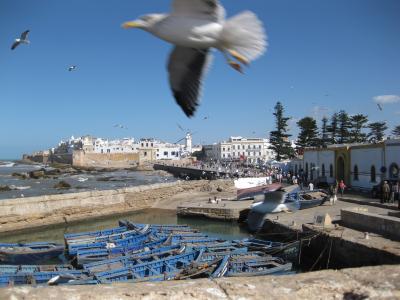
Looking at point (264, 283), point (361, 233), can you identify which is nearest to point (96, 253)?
point (361, 233)

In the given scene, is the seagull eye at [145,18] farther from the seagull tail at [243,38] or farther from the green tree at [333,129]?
the green tree at [333,129]

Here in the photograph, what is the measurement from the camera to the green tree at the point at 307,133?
171 ft

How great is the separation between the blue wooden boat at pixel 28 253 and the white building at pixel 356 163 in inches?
730

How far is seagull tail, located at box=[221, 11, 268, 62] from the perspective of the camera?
2.86 meters

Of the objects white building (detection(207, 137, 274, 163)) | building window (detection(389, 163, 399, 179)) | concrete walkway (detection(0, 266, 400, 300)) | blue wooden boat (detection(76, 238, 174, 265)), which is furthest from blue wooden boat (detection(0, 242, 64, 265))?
white building (detection(207, 137, 274, 163))

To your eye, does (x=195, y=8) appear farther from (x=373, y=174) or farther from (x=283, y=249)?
(x=373, y=174)

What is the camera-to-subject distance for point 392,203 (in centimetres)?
1988

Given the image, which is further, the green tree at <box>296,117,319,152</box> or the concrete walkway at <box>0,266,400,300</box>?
the green tree at <box>296,117,319,152</box>

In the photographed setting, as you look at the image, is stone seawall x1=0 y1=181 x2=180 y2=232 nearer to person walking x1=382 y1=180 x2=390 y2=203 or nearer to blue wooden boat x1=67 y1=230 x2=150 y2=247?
blue wooden boat x1=67 y1=230 x2=150 y2=247

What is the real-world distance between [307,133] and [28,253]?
42003mm

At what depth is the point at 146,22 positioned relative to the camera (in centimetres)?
263

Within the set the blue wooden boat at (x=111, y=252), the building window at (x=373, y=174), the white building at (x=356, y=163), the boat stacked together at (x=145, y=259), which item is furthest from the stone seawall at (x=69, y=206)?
the building window at (x=373, y=174)

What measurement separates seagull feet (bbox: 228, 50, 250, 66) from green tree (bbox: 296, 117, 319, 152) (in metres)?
50.4

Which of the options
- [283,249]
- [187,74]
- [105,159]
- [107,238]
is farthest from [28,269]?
[105,159]
